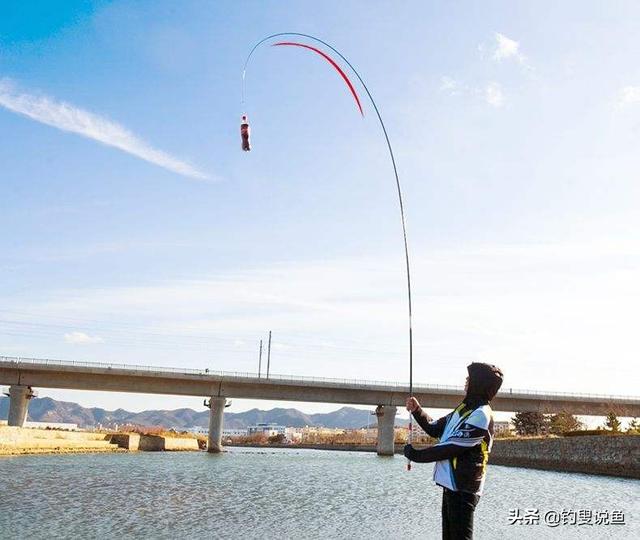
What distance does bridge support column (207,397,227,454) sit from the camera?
3396 inches

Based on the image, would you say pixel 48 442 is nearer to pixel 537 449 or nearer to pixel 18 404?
pixel 18 404

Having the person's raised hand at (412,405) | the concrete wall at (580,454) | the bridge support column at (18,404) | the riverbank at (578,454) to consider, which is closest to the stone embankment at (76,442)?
the bridge support column at (18,404)

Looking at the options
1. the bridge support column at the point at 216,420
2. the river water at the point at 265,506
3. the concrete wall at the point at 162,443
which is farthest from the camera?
the bridge support column at the point at 216,420

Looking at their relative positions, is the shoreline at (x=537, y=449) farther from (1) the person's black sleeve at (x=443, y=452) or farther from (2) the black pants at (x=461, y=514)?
(1) the person's black sleeve at (x=443, y=452)

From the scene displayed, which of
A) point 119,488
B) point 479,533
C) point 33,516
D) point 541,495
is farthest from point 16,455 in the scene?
point 479,533

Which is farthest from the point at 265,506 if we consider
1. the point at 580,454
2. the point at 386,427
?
the point at 386,427

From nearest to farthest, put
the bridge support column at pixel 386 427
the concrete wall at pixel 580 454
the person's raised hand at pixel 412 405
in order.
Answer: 1. the person's raised hand at pixel 412 405
2. the concrete wall at pixel 580 454
3. the bridge support column at pixel 386 427

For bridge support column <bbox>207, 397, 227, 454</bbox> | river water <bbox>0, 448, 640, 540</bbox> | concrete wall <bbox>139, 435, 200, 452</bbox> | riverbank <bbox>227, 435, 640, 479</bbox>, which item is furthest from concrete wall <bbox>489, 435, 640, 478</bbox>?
concrete wall <bbox>139, 435, 200, 452</bbox>

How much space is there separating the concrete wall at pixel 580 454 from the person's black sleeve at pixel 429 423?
40.3 meters

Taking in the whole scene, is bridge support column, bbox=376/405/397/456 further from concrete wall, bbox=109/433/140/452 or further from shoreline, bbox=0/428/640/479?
concrete wall, bbox=109/433/140/452

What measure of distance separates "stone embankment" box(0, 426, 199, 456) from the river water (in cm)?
1656

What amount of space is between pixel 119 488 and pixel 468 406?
1004 inches

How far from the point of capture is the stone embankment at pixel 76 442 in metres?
53.5

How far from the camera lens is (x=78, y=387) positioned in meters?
81.4
